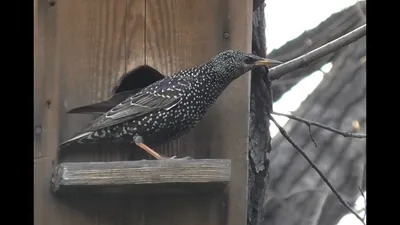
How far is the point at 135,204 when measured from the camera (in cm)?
272

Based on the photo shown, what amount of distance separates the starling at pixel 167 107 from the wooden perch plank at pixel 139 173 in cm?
14

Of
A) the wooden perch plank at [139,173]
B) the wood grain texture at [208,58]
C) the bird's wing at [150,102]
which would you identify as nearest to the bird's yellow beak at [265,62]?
the wood grain texture at [208,58]

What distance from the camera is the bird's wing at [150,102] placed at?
8.77 ft

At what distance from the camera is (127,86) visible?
286 cm

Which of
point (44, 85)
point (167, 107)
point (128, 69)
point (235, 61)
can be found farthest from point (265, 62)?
point (44, 85)

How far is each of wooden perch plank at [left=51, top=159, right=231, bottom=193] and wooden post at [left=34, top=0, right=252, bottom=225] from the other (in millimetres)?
158

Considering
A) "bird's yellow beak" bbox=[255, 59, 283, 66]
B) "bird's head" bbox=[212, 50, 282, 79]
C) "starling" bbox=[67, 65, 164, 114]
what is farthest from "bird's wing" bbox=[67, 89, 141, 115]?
"bird's yellow beak" bbox=[255, 59, 283, 66]

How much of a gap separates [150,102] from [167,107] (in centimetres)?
6

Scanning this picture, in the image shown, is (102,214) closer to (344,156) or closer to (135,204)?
(135,204)

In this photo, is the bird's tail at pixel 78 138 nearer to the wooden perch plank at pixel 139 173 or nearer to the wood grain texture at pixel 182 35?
the wooden perch plank at pixel 139 173

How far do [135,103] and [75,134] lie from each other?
0.69ft
